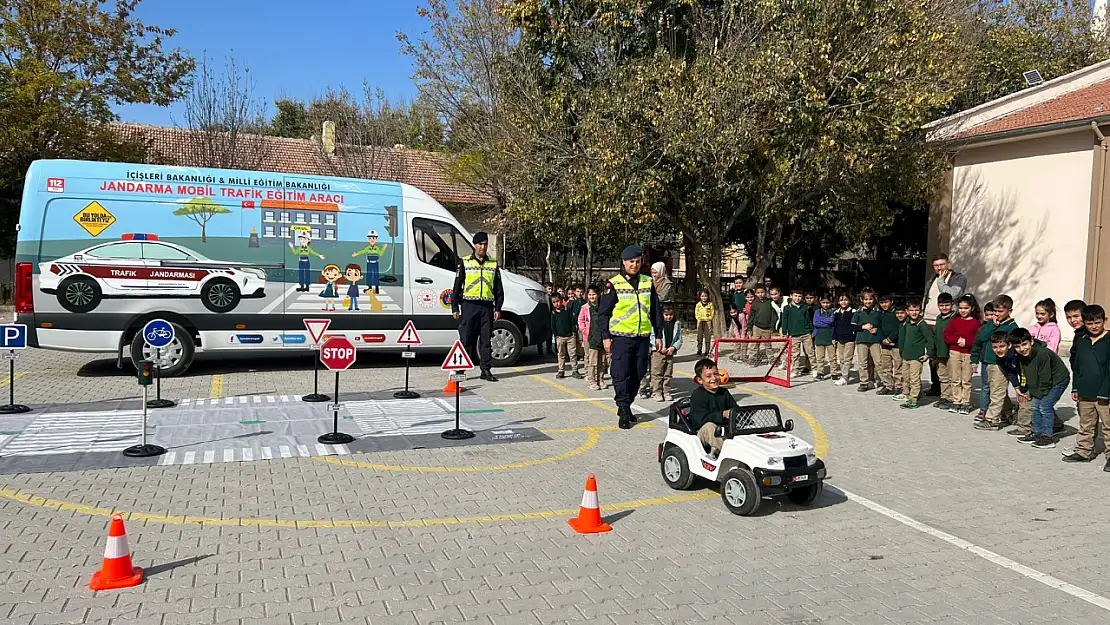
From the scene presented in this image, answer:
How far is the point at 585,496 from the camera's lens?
5.71 m

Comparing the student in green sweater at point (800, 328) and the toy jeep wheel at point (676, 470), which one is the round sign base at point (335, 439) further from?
the student in green sweater at point (800, 328)

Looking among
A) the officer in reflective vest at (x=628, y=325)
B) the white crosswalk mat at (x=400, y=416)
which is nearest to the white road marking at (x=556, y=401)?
the white crosswalk mat at (x=400, y=416)

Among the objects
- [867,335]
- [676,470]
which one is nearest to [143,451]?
[676,470]

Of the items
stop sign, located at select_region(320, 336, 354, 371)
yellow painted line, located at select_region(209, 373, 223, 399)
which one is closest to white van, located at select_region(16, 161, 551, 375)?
yellow painted line, located at select_region(209, 373, 223, 399)

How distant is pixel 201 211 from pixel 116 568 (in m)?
8.16

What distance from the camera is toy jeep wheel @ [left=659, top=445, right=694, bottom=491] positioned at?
662 centimetres

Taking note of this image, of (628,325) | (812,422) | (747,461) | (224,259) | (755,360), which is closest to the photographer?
(747,461)

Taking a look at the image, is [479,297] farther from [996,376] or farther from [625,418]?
[996,376]

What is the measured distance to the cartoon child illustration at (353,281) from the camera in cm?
1246

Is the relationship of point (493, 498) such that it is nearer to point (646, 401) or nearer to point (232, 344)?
point (646, 401)

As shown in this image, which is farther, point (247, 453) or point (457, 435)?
point (457, 435)

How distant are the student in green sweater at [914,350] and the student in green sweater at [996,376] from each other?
3.56ft

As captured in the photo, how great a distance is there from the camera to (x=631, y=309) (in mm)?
9297

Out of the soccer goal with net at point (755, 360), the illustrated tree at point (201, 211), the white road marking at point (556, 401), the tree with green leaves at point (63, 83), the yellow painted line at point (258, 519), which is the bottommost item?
the yellow painted line at point (258, 519)
